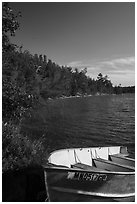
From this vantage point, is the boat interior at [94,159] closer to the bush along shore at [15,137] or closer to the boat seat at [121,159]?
the boat seat at [121,159]

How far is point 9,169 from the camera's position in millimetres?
11828

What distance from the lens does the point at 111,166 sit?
10969mm

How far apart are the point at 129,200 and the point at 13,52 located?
790 cm

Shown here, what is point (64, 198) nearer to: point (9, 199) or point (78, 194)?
point (78, 194)

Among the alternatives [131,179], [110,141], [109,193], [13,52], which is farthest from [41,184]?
[110,141]

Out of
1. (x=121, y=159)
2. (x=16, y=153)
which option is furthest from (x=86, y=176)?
(x=16, y=153)

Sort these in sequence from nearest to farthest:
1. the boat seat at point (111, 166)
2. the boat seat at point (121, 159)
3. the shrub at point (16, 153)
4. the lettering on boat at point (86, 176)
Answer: the lettering on boat at point (86, 176), the boat seat at point (111, 166), the boat seat at point (121, 159), the shrub at point (16, 153)

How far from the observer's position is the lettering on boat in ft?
28.1

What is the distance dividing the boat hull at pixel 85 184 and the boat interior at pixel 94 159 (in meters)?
1.10

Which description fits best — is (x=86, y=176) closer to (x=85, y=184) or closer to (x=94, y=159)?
(x=85, y=184)

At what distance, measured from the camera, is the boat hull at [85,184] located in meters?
8.59

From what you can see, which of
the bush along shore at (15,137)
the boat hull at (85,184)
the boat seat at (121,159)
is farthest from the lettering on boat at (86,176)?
the boat seat at (121,159)

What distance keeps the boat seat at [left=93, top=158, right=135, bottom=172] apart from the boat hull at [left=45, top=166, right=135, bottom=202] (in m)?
1.14

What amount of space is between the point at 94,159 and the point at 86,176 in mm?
3128
